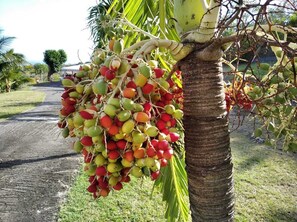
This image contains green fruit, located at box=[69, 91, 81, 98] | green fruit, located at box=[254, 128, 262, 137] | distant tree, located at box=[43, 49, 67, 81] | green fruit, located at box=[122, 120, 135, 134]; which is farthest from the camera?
distant tree, located at box=[43, 49, 67, 81]

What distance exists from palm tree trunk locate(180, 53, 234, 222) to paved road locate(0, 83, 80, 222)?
1388 millimetres

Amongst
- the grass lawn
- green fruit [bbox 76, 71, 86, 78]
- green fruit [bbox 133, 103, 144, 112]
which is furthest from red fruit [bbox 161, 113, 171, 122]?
the grass lawn

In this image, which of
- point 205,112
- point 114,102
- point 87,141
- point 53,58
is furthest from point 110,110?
point 53,58

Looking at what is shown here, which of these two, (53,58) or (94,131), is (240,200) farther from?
(53,58)

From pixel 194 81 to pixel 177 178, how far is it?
3.27 ft

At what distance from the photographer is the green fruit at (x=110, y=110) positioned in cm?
80

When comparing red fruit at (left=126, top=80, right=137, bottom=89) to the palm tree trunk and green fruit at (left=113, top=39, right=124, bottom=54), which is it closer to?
green fruit at (left=113, top=39, right=124, bottom=54)

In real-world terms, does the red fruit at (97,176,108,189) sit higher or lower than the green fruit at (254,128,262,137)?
lower

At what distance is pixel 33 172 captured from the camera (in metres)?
4.65

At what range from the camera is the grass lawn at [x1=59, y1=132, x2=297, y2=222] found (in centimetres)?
345

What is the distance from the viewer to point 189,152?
1.15 m

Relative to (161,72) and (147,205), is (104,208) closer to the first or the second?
(147,205)

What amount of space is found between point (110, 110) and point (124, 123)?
0.05 meters

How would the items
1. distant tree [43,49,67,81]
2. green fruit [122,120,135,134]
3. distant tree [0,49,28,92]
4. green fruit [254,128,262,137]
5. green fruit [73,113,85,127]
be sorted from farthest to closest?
distant tree [43,49,67,81], distant tree [0,49,28,92], green fruit [254,128,262,137], green fruit [73,113,85,127], green fruit [122,120,135,134]
